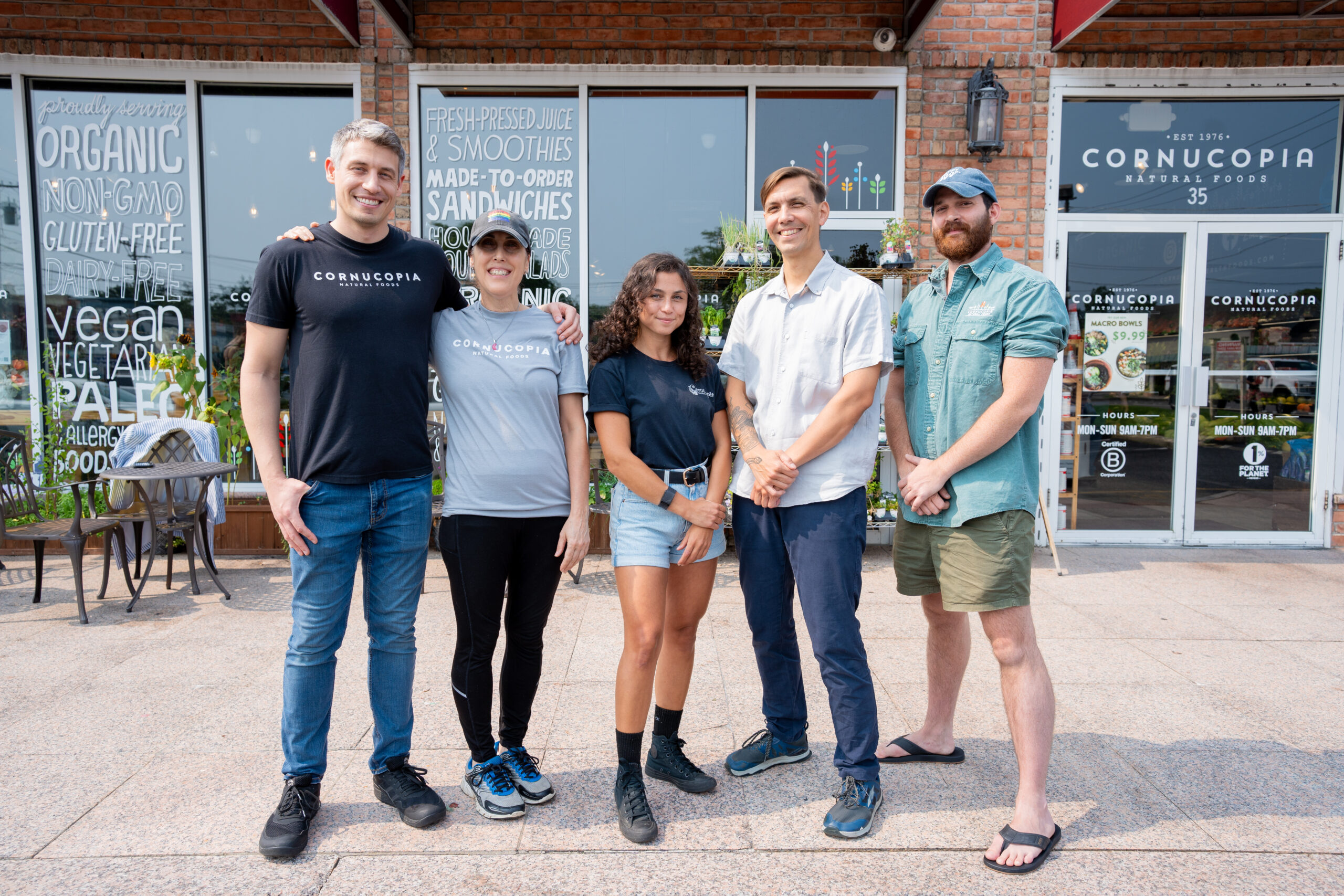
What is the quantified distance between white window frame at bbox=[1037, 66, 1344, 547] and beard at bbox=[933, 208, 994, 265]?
3.91 metres

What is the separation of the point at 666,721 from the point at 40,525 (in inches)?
177

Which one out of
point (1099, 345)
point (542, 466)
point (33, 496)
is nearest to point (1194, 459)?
point (1099, 345)

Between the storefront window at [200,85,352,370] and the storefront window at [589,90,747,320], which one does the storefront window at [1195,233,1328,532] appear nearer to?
the storefront window at [589,90,747,320]

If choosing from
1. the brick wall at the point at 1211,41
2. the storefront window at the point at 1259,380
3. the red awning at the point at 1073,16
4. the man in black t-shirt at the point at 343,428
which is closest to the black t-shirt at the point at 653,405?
the man in black t-shirt at the point at 343,428

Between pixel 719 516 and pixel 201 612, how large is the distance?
3.74 meters

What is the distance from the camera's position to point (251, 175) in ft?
21.2

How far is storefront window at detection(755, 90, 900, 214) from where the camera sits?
6285 millimetres

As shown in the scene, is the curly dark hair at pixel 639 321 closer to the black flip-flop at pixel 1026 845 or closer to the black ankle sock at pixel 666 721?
the black ankle sock at pixel 666 721

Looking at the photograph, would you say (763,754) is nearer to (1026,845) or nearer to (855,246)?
(1026,845)

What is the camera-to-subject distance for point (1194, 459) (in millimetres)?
6387

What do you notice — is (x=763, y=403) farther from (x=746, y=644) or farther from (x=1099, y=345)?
(x=1099, y=345)

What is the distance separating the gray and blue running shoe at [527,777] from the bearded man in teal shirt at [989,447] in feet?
4.50

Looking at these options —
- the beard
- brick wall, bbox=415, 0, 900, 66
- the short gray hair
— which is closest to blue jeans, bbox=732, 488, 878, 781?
the beard

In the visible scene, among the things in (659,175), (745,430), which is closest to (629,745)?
(745,430)
